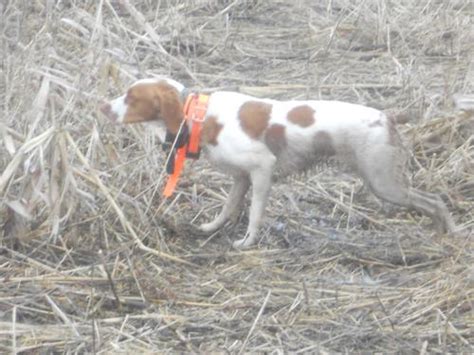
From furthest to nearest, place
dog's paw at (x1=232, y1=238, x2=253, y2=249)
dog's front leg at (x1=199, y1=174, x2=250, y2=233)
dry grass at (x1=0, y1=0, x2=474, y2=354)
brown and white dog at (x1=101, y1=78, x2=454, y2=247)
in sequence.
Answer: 1. dog's front leg at (x1=199, y1=174, x2=250, y2=233)
2. dog's paw at (x1=232, y1=238, x2=253, y2=249)
3. brown and white dog at (x1=101, y1=78, x2=454, y2=247)
4. dry grass at (x1=0, y1=0, x2=474, y2=354)

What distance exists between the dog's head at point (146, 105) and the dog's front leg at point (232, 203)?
440 mm

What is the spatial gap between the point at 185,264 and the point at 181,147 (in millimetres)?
512

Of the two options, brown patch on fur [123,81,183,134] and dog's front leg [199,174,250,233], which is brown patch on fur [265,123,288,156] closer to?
dog's front leg [199,174,250,233]

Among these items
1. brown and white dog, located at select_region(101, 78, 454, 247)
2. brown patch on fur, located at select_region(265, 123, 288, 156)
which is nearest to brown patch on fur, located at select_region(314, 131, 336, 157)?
brown and white dog, located at select_region(101, 78, 454, 247)

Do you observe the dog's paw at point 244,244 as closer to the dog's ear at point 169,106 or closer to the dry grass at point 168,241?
the dry grass at point 168,241

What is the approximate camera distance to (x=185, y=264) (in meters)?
5.42

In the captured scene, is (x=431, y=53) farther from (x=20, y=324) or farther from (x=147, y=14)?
(x=20, y=324)

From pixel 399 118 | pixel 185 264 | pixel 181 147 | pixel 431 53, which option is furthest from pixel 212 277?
pixel 431 53

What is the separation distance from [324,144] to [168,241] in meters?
0.80

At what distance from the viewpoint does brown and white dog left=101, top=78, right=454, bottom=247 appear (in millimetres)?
5477

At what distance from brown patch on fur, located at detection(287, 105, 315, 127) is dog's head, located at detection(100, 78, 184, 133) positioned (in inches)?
18.5

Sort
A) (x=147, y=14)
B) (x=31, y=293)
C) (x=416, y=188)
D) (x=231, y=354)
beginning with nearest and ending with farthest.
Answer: (x=231, y=354) < (x=31, y=293) < (x=416, y=188) < (x=147, y=14)

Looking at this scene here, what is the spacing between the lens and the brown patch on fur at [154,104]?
5.49m

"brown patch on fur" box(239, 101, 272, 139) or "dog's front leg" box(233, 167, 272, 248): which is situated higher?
"brown patch on fur" box(239, 101, 272, 139)
